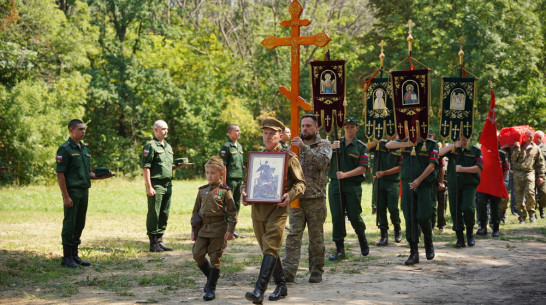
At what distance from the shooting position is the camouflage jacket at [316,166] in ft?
23.2

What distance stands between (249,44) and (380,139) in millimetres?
29914

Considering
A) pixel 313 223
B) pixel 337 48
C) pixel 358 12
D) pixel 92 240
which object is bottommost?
pixel 92 240

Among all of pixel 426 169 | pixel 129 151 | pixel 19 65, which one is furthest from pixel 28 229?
pixel 129 151

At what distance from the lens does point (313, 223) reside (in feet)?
23.9

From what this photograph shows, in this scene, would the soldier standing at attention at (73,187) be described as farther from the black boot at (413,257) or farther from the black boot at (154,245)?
the black boot at (413,257)

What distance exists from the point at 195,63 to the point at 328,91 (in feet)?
97.7

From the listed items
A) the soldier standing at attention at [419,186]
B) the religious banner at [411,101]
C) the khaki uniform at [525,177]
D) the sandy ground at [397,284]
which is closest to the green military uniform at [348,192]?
the sandy ground at [397,284]

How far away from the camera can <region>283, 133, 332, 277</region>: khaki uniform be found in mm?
7195

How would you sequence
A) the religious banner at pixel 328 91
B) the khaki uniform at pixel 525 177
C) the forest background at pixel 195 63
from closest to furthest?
the religious banner at pixel 328 91 < the khaki uniform at pixel 525 177 < the forest background at pixel 195 63

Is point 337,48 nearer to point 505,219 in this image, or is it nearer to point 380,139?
point 505,219

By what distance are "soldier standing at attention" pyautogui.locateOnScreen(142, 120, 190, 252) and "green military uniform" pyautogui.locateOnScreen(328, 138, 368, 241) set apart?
9.30 ft

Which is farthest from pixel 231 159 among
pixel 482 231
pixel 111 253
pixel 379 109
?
pixel 482 231

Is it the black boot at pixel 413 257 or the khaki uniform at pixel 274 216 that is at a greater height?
the khaki uniform at pixel 274 216

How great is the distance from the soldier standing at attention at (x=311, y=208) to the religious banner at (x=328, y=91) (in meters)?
1.56
